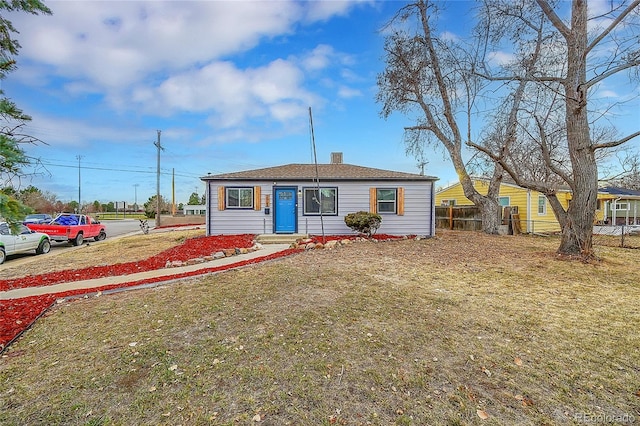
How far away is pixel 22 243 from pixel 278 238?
920 centimetres

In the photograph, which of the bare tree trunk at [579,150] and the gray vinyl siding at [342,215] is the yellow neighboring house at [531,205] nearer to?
the gray vinyl siding at [342,215]

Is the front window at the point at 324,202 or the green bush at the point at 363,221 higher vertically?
the front window at the point at 324,202

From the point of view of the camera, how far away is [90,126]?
67.8 ft

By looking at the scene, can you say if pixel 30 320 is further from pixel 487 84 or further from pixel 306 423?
pixel 487 84

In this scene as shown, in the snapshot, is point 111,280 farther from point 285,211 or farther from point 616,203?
point 616,203

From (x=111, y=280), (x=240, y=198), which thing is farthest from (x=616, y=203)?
(x=111, y=280)

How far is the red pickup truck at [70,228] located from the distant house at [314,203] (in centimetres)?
695

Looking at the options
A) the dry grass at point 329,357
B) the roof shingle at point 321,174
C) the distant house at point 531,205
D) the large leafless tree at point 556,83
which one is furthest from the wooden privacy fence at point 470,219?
the dry grass at point 329,357

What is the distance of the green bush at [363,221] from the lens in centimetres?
1194

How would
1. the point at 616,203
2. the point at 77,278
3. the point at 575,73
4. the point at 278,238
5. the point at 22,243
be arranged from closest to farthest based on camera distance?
the point at 77,278 < the point at 575,73 < the point at 22,243 < the point at 278,238 < the point at 616,203

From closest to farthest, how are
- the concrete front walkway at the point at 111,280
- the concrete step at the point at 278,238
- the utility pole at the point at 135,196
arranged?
the concrete front walkway at the point at 111,280
the concrete step at the point at 278,238
the utility pole at the point at 135,196

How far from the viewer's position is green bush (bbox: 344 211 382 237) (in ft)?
39.2

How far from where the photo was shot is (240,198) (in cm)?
1321

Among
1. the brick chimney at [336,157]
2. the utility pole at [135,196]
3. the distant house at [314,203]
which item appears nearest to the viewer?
the distant house at [314,203]
